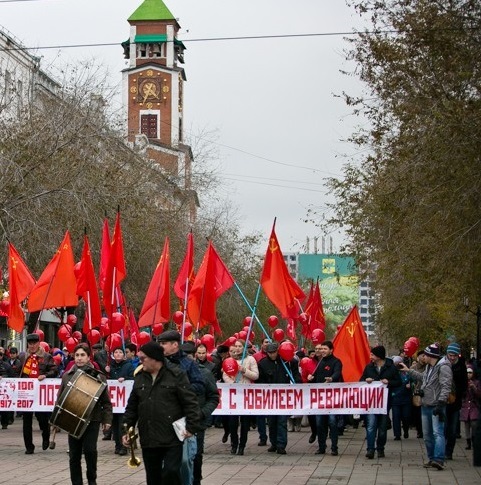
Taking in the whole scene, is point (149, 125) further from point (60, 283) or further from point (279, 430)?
point (279, 430)

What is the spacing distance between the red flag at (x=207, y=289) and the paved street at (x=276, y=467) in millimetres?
3034

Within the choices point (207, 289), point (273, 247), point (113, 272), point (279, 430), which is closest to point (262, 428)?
point (279, 430)

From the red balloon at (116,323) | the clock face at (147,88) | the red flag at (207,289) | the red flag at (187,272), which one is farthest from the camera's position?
the clock face at (147,88)

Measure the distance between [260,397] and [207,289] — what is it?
16.8 feet

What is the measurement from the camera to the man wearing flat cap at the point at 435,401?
18000mm

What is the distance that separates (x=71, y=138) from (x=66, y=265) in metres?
10.2

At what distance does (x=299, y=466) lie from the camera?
736 inches

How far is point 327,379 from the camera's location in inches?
816

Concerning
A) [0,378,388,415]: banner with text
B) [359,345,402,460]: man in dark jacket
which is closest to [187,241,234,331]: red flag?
[0,378,388,415]: banner with text

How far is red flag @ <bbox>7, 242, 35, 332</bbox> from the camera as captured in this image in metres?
26.1

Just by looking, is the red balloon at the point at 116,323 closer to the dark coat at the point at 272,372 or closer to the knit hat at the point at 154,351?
the dark coat at the point at 272,372

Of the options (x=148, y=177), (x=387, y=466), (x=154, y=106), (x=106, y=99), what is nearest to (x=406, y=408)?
(x=387, y=466)

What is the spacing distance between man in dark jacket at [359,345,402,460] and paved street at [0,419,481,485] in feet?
0.89

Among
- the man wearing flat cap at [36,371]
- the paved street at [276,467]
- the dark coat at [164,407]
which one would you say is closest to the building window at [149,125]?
the paved street at [276,467]
